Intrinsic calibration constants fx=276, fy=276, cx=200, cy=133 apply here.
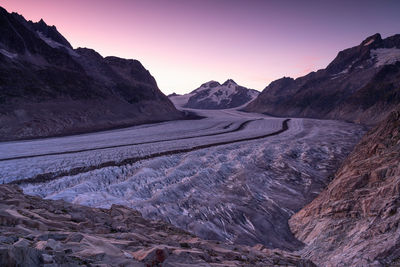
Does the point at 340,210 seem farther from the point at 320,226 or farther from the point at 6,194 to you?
the point at 6,194

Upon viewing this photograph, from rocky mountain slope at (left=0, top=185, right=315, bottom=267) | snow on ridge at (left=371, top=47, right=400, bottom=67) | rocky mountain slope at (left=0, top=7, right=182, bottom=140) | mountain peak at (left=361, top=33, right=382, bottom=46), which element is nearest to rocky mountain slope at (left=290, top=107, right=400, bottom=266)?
rocky mountain slope at (left=0, top=185, right=315, bottom=267)

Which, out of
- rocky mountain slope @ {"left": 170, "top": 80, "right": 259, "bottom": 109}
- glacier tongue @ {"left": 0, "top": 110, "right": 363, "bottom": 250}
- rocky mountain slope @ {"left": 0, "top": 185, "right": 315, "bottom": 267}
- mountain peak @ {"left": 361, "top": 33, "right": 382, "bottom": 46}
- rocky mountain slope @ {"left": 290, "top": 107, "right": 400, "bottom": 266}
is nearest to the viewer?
rocky mountain slope @ {"left": 0, "top": 185, "right": 315, "bottom": 267}

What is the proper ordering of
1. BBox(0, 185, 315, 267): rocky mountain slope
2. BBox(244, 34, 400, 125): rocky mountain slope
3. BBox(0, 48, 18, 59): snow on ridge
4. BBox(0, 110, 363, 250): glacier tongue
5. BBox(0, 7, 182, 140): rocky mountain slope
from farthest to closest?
BBox(244, 34, 400, 125): rocky mountain slope → BBox(0, 48, 18, 59): snow on ridge → BBox(0, 7, 182, 140): rocky mountain slope → BBox(0, 110, 363, 250): glacier tongue → BBox(0, 185, 315, 267): rocky mountain slope

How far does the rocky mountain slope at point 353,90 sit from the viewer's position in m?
67.5

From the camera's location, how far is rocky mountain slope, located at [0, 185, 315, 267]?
13.6 feet

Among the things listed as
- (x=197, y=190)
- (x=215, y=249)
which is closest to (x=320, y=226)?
(x=215, y=249)

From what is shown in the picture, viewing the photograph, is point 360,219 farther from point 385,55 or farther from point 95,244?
point 385,55

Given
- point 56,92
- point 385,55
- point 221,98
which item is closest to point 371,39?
point 385,55

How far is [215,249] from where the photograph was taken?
695 centimetres

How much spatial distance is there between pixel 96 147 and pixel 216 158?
10.8m

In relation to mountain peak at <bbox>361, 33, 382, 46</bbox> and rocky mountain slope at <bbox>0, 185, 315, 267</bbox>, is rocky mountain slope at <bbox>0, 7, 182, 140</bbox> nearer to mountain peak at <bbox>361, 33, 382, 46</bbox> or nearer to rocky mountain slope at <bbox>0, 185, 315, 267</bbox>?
rocky mountain slope at <bbox>0, 185, 315, 267</bbox>

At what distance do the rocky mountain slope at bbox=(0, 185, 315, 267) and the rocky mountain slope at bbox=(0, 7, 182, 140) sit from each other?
98.2ft

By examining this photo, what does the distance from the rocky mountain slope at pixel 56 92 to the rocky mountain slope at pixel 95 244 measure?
2992 cm

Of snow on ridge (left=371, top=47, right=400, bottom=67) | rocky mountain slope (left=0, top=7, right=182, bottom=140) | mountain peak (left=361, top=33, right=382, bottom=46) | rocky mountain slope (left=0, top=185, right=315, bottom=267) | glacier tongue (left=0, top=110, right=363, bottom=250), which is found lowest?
glacier tongue (left=0, top=110, right=363, bottom=250)
